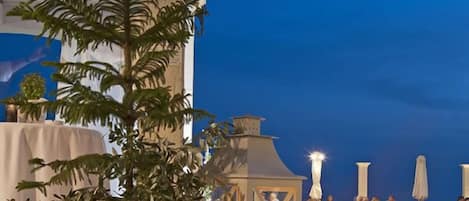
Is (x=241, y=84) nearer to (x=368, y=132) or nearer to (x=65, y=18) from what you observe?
(x=368, y=132)

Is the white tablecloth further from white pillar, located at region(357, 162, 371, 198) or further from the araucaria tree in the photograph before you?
white pillar, located at region(357, 162, 371, 198)

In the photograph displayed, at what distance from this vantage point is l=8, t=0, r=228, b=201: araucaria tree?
2100mm

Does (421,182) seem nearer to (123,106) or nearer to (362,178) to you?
(362,178)

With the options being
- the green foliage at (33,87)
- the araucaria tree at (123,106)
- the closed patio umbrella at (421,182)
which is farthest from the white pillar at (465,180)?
the araucaria tree at (123,106)

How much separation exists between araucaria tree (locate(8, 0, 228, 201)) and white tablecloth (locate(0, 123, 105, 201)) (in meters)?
1.25

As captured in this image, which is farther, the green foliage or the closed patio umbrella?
the closed patio umbrella

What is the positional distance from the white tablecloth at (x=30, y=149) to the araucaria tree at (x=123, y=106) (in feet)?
4.10

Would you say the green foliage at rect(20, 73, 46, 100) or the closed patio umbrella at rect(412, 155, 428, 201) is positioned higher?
the green foliage at rect(20, 73, 46, 100)

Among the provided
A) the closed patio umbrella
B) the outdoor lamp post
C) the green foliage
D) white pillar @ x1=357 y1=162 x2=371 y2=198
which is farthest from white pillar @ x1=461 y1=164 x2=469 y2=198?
the green foliage

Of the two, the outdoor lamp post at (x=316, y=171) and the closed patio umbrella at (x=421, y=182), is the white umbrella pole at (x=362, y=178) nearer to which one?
the closed patio umbrella at (x=421, y=182)

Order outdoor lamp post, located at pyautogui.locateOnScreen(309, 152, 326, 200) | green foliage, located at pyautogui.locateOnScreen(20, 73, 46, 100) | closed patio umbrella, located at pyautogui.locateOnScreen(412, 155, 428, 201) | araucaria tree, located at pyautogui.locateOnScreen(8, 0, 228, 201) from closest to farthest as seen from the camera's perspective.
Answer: araucaria tree, located at pyautogui.locateOnScreen(8, 0, 228, 201)
green foliage, located at pyautogui.locateOnScreen(20, 73, 46, 100)
outdoor lamp post, located at pyautogui.locateOnScreen(309, 152, 326, 200)
closed patio umbrella, located at pyautogui.locateOnScreen(412, 155, 428, 201)

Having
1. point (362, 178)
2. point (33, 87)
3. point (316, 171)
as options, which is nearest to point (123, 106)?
point (33, 87)

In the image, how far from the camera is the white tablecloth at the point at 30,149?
338 cm

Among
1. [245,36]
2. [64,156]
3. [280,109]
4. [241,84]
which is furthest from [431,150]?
[64,156]
